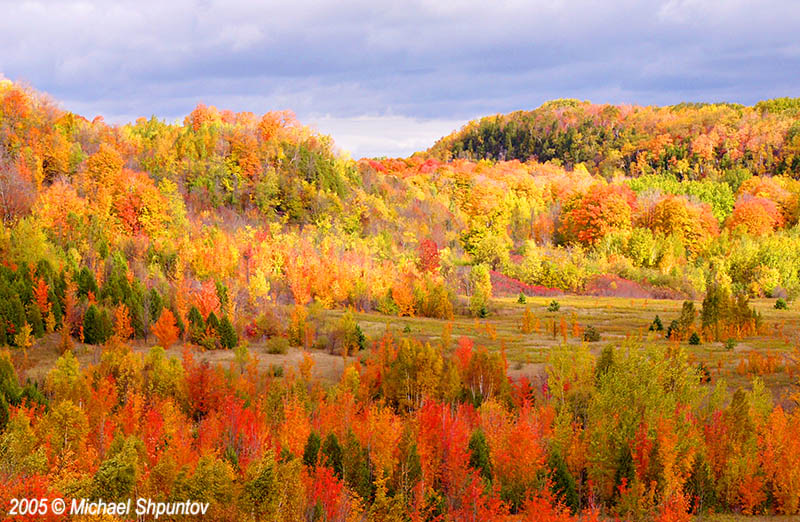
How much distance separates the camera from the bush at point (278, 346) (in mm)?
40375

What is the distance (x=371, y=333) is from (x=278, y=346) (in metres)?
8.10

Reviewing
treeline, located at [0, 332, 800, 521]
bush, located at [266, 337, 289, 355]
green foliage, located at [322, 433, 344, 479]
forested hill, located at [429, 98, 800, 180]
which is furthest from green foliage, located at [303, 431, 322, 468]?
forested hill, located at [429, 98, 800, 180]

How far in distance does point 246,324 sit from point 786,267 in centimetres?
6165

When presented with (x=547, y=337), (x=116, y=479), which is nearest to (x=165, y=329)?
(x=547, y=337)

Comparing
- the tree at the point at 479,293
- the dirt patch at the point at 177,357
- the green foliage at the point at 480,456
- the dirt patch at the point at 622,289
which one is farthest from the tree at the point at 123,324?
the dirt patch at the point at 622,289

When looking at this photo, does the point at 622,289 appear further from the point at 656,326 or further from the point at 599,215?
the point at 656,326

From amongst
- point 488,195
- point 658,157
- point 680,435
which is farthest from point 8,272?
point 658,157

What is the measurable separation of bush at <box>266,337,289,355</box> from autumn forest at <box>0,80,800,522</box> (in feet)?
0.44

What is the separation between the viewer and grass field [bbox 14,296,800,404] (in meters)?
35.0

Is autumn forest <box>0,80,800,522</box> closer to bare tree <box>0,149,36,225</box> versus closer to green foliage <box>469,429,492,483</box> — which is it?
green foliage <box>469,429,492,483</box>

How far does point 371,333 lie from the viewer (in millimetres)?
46469

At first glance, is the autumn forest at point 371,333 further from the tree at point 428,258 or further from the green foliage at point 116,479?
the tree at point 428,258

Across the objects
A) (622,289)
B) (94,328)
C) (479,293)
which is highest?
(94,328)

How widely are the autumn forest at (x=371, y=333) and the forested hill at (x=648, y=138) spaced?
1336 cm
